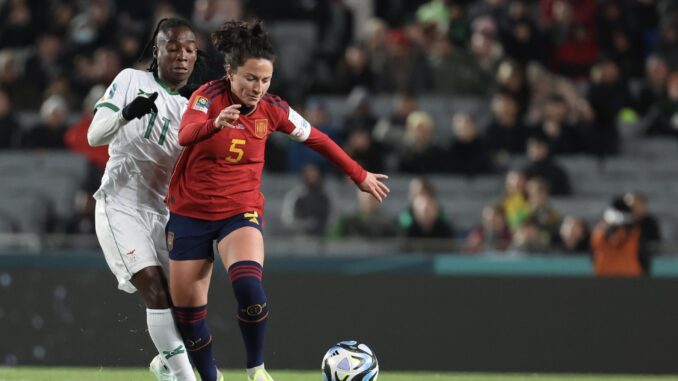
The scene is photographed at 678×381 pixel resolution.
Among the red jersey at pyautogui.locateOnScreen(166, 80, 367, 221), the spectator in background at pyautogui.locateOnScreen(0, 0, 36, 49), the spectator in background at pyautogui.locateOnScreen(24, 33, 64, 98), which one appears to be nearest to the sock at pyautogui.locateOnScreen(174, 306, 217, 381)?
the red jersey at pyautogui.locateOnScreen(166, 80, 367, 221)

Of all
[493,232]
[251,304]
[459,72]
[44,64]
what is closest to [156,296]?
[251,304]

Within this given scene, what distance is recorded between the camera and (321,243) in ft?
40.3

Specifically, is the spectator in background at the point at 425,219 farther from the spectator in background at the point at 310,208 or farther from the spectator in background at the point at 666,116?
the spectator in background at the point at 666,116

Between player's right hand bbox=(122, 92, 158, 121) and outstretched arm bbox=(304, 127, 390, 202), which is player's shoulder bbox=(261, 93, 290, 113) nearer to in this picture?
outstretched arm bbox=(304, 127, 390, 202)

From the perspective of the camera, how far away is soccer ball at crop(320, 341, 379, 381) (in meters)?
8.16

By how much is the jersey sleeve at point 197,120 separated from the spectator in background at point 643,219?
243 inches

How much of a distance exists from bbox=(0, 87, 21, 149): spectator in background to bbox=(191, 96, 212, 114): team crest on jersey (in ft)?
27.3

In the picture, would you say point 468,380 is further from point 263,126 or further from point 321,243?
point 263,126

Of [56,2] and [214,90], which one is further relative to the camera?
[56,2]

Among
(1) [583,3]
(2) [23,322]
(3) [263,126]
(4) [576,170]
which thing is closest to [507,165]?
(4) [576,170]

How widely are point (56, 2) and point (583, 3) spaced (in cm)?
667

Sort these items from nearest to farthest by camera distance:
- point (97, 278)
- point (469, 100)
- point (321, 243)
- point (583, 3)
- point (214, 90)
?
point (214, 90)
point (97, 278)
point (321, 243)
point (469, 100)
point (583, 3)

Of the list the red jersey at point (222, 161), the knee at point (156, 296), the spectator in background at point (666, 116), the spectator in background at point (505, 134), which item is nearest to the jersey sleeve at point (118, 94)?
the red jersey at point (222, 161)

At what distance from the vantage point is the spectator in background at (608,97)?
605 inches
